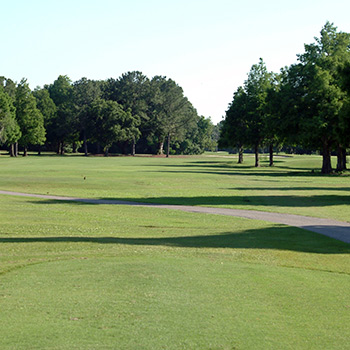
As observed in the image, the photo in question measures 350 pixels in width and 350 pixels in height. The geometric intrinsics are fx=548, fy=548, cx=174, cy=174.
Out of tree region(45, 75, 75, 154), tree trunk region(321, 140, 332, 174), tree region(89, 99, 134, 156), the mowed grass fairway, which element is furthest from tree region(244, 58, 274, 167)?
the mowed grass fairway

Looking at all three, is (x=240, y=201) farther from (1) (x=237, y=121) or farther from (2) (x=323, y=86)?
(1) (x=237, y=121)

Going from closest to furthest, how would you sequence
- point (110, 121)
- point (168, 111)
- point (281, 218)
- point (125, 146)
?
1. point (281, 218)
2. point (110, 121)
3. point (125, 146)
4. point (168, 111)

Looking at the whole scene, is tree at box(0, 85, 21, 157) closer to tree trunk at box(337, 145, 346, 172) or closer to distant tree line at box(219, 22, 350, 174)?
distant tree line at box(219, 22, 350, 174)

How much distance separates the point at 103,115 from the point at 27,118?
65.8 ft

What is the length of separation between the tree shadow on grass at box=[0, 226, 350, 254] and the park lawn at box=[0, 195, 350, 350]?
3cm

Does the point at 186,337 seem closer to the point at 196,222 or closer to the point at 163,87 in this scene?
the point at 196,222

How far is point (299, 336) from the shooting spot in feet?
24.0

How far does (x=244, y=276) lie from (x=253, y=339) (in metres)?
4.12

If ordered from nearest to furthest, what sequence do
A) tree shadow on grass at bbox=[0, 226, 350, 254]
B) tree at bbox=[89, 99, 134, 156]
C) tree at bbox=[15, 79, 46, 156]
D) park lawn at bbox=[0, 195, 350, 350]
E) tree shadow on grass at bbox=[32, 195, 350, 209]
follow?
1. park lawn at bbox=[0, 195, 350, 350]
2. tree shadow on grass at bbox=[0, 226, 350, 254]
3. tree shadow on grass at bbox=[32, 195, 350, 209]
4. tree at bbox=[15, 79, 46, 156]
5. tree at bbox=[89, 99, 134, 156]

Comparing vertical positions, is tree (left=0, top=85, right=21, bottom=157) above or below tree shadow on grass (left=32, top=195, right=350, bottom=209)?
above

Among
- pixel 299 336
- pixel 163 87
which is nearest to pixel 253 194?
pixel 299 336

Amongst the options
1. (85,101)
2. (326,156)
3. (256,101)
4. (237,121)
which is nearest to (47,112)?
(85,101)

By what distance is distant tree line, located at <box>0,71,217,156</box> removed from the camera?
135m

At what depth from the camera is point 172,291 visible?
9.42 m
